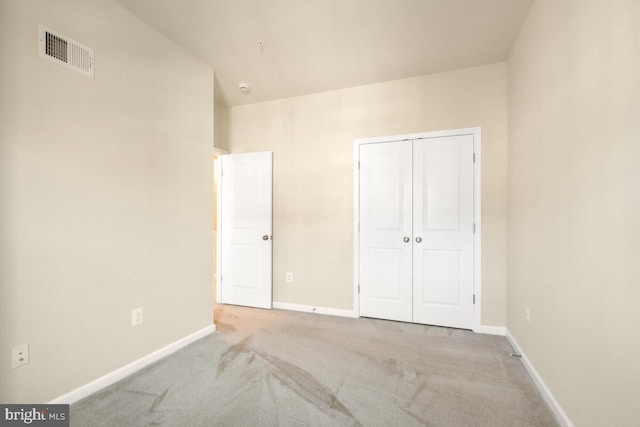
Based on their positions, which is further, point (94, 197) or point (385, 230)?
point (385, 230)

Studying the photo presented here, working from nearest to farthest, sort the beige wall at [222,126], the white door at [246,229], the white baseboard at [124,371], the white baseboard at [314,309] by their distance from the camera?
the white baseboard at [124,371]
the white baseboard at [314,309]
the white door at [246,229]
the beige wall at [222,126]

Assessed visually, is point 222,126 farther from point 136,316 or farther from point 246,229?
point 136,316

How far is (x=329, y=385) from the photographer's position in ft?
6.43

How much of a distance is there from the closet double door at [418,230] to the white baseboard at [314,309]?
0.16 metres

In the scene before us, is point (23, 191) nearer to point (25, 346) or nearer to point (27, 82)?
point (27, 82)

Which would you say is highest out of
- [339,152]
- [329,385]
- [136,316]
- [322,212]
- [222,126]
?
[222,126]

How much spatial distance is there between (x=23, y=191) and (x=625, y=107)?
284 centimetres

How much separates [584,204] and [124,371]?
300 centimetres

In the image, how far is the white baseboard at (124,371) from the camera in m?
1.76

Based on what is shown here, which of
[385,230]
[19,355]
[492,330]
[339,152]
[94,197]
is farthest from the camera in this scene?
[339,152]

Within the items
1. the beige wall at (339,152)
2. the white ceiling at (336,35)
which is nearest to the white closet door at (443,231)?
the beige wall at (339,152)

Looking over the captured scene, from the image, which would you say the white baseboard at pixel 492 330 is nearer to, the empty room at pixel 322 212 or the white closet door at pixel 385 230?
the empty room at pixel 322 212

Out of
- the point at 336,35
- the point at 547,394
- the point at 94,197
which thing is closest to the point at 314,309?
the point at 547,394

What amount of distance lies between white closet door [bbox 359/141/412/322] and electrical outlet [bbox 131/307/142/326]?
2152 mm
